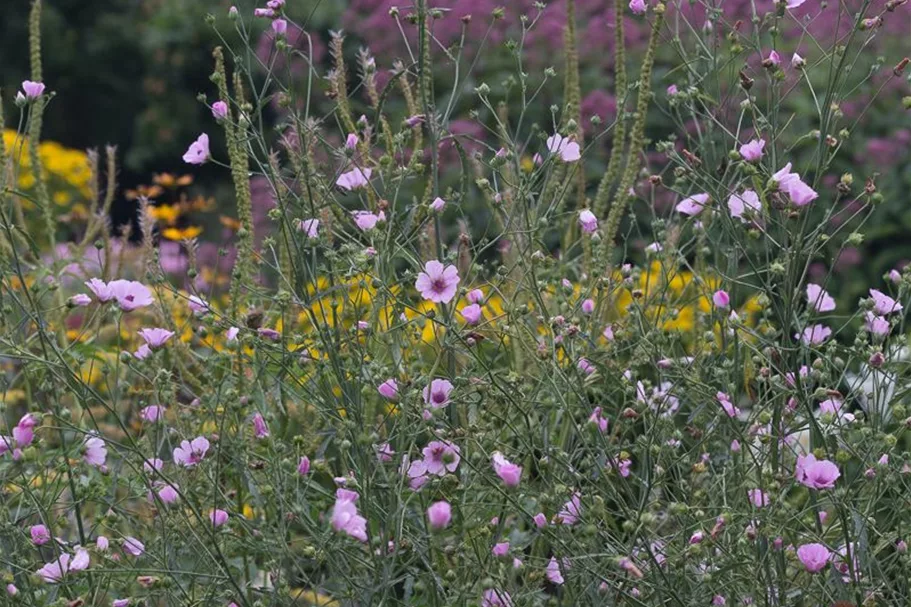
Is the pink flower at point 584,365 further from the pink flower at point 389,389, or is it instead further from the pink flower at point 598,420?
the pink flower at point 389,389

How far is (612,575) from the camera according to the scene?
6.39 ft

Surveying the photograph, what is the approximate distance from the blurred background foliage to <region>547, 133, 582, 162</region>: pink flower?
0.34 m

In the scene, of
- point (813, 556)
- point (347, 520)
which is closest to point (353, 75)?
point (813, 556)

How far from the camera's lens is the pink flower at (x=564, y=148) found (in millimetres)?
2006

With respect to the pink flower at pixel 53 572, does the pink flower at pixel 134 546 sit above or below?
below

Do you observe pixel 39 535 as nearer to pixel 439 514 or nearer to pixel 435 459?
pixel 435 459

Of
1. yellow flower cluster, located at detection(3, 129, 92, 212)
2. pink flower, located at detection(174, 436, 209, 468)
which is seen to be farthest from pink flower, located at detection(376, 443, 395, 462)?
yellow flower cluster, located at detection(3, 129, 92, 212)

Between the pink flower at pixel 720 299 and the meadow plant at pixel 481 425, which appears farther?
the pink flower at pixel 720 299

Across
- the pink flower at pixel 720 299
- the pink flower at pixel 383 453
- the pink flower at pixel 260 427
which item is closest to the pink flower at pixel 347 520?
the pink flower at pixel 383 453

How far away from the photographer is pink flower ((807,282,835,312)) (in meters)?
2.01

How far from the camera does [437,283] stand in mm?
1881

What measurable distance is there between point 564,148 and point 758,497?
1.85 ft

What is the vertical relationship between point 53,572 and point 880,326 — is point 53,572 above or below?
below

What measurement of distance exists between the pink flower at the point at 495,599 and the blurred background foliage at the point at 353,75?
0.91 meters
